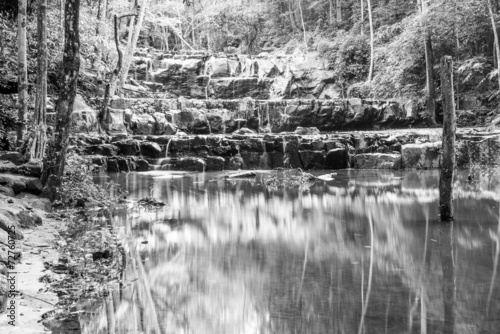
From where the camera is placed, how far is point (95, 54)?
2592cm

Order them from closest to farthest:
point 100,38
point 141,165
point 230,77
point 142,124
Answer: point 141,165 < point 142,124 < point 100,38 < point 230,77

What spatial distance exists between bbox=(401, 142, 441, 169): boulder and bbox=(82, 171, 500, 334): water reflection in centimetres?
905

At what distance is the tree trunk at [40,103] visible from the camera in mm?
10094

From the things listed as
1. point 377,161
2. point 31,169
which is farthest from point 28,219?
point 377,161

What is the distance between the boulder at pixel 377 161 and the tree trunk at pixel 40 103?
1441cm

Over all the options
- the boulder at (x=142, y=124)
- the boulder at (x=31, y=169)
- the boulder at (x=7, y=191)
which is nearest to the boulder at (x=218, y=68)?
the boulder at (x=142, y=124)

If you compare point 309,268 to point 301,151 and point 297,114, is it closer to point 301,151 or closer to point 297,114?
point 301,151

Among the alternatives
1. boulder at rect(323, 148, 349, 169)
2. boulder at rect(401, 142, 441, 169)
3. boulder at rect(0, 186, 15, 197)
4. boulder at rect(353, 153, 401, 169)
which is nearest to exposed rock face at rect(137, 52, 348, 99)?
boulder at rect(353, 153, 401, 169)

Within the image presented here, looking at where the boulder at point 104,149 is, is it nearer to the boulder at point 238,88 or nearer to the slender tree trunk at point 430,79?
the boulder at point 238,88

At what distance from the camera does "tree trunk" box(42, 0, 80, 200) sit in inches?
306

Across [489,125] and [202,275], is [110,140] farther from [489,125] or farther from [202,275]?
[489,125]

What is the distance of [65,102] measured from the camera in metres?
8.01

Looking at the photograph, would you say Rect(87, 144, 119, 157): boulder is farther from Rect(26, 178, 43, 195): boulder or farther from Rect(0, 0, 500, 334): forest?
Rect(26, 178, 43, 195): boulder

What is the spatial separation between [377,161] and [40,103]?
592 inches
